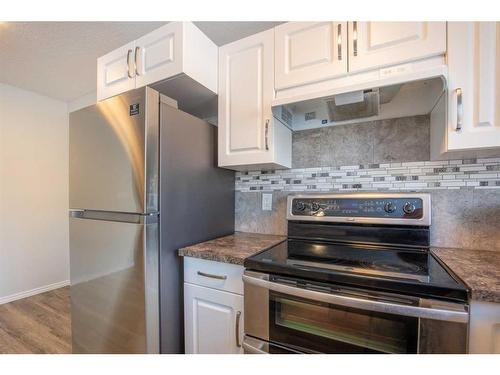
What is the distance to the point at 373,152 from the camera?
142 cm

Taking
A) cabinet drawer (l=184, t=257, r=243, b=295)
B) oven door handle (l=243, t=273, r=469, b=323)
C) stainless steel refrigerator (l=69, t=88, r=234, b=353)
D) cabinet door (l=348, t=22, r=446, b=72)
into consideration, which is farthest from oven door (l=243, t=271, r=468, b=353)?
cabinet door (l=348, t=22, r=446, b=72)

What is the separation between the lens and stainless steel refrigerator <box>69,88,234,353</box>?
1128 millimetres

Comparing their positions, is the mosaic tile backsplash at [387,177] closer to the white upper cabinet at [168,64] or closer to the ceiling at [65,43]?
the white upper cabinet at [168,64]

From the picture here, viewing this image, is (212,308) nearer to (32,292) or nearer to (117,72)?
(117,72)

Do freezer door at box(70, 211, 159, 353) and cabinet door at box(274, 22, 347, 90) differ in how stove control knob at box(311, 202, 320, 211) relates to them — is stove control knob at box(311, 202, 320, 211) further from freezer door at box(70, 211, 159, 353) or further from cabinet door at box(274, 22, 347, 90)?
freezer door at box(70, 211, 159, 353)

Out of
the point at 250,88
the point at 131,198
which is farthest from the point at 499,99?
the point at 131,198

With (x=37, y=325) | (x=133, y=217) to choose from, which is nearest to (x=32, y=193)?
(x=37, y=325)

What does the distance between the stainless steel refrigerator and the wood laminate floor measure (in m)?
0.65

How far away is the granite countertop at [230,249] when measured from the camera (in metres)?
1.09

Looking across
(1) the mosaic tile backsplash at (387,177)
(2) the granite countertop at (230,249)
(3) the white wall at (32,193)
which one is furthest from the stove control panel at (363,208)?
(3) the white wall at (32,193)

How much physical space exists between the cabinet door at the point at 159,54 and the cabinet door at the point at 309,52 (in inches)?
21.5

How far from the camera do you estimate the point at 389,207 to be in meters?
1.26
